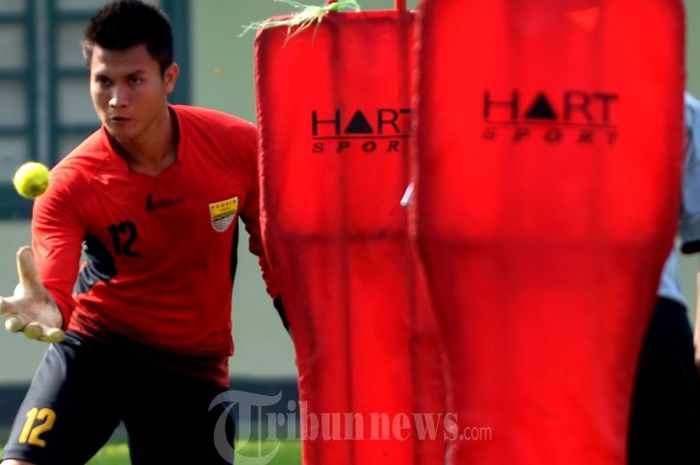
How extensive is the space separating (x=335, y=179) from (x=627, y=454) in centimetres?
100

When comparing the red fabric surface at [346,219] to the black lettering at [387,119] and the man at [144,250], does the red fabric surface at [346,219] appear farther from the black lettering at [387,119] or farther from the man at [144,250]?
the man at [144,250]

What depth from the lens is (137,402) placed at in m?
5.41

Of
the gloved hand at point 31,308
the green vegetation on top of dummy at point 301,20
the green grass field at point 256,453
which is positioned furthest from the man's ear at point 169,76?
the green grass field at point 256,453

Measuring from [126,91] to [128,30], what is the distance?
7.9 inches

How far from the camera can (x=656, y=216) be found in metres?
4.13

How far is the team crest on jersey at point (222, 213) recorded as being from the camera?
5.33m

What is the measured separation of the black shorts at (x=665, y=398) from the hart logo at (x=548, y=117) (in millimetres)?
690

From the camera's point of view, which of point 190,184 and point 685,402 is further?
point 190,184

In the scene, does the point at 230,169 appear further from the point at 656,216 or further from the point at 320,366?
the point at 656,216

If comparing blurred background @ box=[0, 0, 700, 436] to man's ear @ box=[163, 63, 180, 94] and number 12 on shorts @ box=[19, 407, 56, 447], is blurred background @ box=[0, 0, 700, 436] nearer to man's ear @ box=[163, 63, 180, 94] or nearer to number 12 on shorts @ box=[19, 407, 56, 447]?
Result: man's ear @ box=[163, 63, 180, 94]

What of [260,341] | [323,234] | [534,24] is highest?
[534,24]

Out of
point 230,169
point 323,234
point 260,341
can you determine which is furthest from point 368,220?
point 260,341

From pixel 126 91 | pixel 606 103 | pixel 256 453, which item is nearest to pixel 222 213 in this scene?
pixel 126 91

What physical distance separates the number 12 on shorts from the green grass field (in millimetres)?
2494
